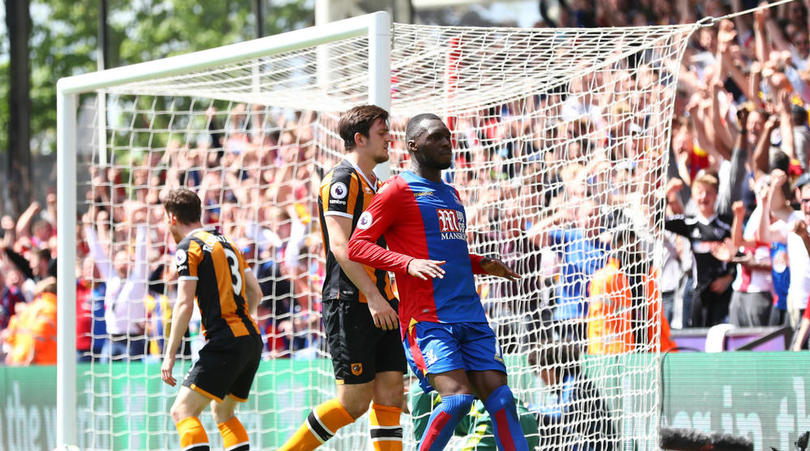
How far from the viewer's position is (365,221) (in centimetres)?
507

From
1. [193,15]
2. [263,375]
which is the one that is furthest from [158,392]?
[193,15]

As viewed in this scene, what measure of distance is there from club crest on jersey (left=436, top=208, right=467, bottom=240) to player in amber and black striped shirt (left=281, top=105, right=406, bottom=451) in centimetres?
55

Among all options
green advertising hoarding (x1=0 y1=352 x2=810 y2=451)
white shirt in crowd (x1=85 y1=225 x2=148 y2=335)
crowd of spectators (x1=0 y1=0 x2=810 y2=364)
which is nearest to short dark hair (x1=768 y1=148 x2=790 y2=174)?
crowd of spectators (x1=0 y1=0 x2=810 y2=364)

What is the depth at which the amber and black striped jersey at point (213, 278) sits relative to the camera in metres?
6.50

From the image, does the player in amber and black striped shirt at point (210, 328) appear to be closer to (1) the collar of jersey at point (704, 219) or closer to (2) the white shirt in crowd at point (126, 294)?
(2) the white shirt in crowd at point (126, 294)

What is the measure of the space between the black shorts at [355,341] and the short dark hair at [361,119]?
0.86m

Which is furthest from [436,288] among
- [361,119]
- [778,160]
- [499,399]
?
[778,160]

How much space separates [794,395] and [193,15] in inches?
666

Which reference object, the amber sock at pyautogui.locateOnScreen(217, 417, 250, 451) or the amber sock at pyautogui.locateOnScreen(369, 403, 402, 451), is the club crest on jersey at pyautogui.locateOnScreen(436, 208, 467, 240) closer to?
the amber sock at pyautogui.locateOnScreen(369, 403, 402, 451)

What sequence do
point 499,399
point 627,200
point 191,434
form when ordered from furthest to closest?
point 627,200, point 191,434, point 499,399

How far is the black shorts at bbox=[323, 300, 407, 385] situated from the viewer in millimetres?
5566

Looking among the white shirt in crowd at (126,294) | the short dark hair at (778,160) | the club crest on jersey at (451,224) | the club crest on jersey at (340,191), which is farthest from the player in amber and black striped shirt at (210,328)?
the short dark hair at (778,160)

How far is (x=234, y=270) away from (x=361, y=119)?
1.61 m

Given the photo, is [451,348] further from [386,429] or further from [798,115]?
[798,115]
